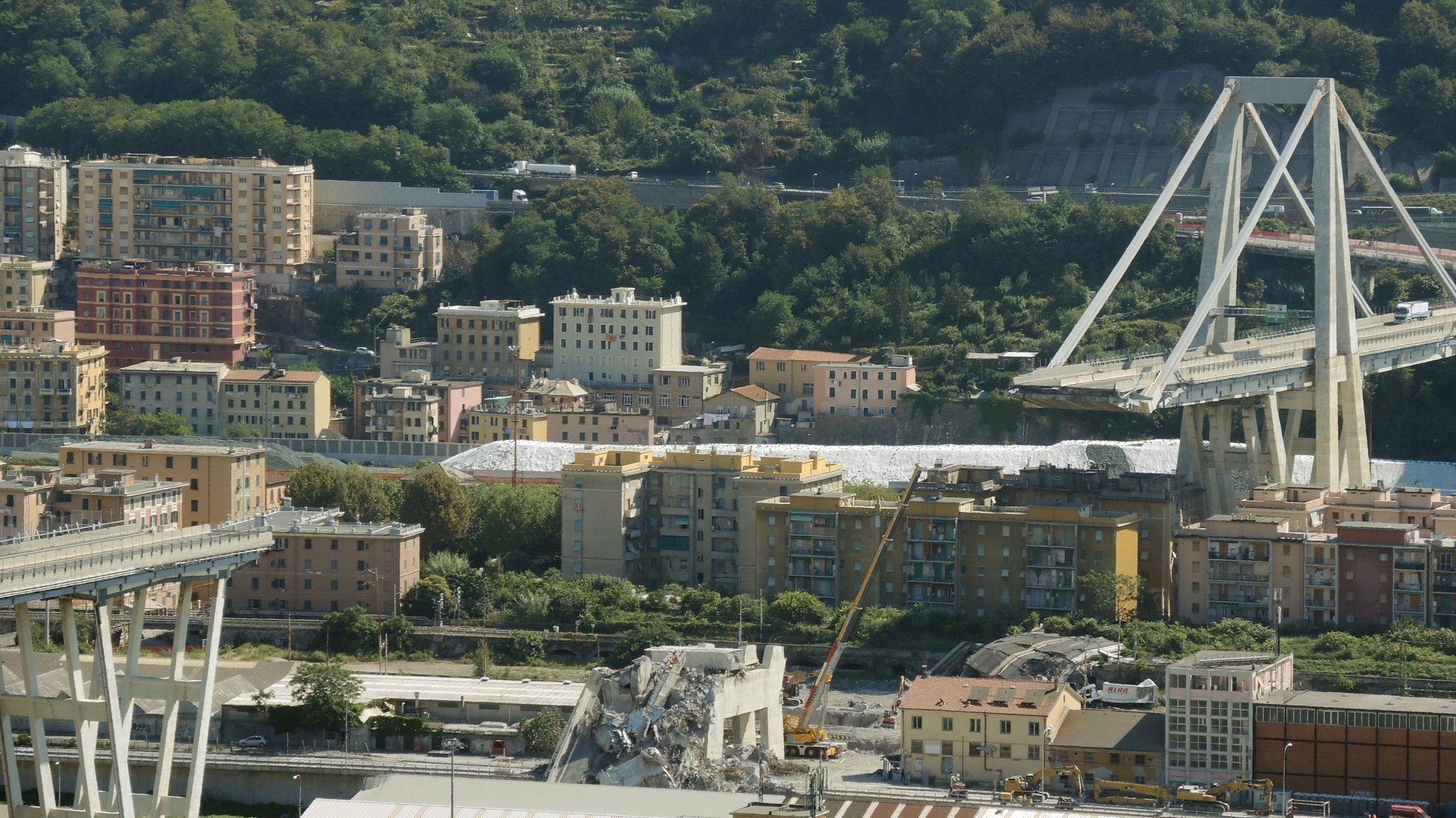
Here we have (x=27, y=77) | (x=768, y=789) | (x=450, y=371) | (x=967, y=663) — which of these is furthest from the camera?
(x=27, y=77)

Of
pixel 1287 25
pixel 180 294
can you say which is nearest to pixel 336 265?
pixel 180 294

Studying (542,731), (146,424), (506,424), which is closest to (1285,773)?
(542,731)

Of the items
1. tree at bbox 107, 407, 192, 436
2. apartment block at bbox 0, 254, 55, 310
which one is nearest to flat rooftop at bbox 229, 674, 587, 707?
tree at bbox 107, 407, 192, 436

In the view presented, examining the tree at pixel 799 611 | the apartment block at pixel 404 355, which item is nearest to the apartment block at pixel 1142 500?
the tree at pixel 799 611

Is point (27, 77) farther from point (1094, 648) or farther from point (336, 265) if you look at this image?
point (1094, 648)

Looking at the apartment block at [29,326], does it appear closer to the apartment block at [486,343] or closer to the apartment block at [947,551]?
the apartment block at [486,343]

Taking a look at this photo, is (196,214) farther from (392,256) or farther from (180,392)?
(180,392)
